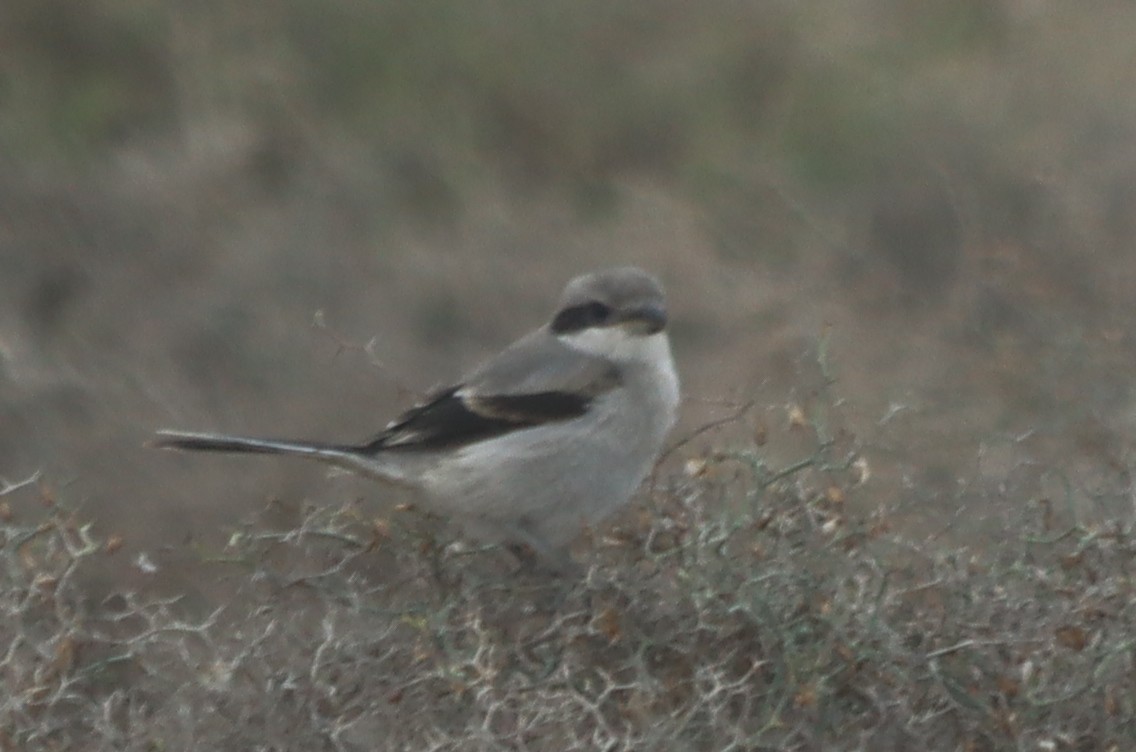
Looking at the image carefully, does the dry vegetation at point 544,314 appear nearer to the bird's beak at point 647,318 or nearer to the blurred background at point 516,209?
the blurred background at point 516,209

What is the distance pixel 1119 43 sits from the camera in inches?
394

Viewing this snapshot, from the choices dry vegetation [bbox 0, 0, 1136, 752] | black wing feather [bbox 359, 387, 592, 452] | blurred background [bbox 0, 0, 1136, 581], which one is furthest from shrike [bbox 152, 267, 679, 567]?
blurred background [bbox 0, 0, 1136, 581]

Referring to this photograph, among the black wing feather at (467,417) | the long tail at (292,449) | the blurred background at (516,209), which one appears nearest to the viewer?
the long tail at (292,449)

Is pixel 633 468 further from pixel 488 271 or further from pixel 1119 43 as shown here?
pixel 1119 43

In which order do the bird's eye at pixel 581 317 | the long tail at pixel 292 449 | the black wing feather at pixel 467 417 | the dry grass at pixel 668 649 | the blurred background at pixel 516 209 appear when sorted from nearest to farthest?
the dry grass at pixel 668 649
the long tail at pixel 292 449
the black wing feather at pixel 467 417
the bird's eye at pixel 581 317
the blurred background at pixel 516 209

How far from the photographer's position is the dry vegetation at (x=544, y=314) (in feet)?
10.6

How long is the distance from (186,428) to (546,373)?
2.95 meters

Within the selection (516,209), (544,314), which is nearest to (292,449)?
(544,314)

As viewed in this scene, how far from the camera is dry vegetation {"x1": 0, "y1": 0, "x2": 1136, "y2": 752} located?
3.23 m

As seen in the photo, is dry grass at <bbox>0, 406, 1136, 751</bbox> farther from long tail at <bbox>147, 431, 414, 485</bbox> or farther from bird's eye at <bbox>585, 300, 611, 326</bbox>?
bird's eye at <bbox>585, 300, 611, 326</bbox>

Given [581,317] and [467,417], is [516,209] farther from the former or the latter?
[467,417]

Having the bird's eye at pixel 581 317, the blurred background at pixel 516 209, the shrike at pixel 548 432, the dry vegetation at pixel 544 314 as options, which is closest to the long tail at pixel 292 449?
the shrike at pixel 548 432

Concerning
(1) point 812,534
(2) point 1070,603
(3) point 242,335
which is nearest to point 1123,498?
(2) point 1070,603

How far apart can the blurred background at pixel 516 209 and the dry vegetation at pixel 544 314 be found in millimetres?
23
